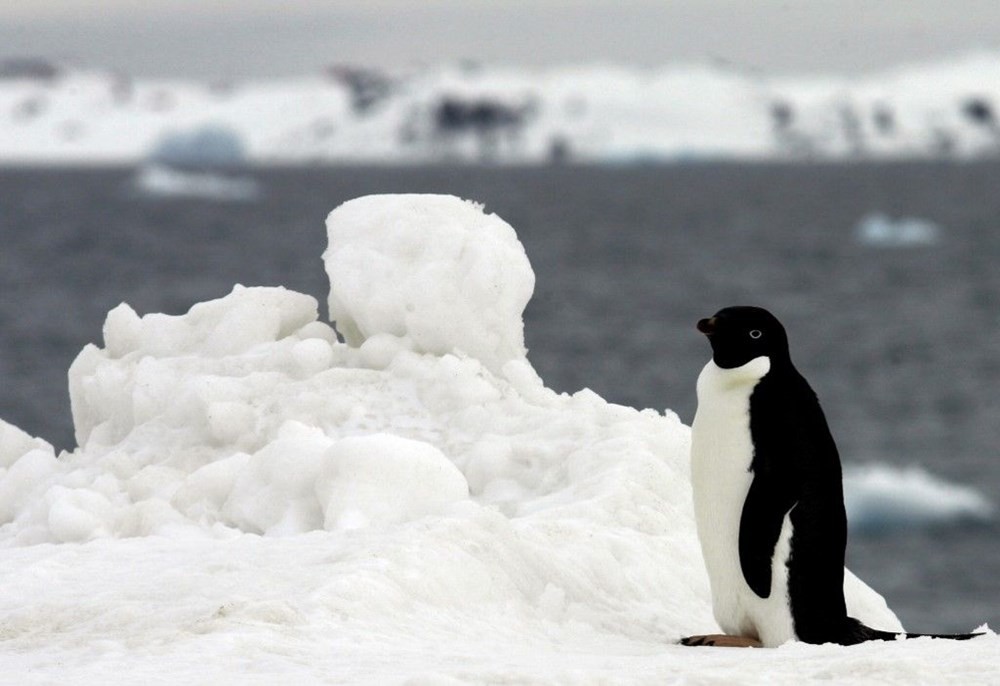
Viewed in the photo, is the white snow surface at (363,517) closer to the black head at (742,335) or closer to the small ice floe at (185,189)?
the black head at (742,335)

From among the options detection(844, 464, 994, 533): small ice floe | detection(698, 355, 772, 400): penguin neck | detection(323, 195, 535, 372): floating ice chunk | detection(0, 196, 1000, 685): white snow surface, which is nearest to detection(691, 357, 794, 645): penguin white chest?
detection(698, 355, 772, 400): penguin neck

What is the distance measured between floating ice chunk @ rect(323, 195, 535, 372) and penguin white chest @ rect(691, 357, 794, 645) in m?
2.21

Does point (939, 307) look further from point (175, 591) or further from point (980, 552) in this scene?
point (175, 591)

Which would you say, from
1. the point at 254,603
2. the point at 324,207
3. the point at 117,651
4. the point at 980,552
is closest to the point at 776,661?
the point at 254,603

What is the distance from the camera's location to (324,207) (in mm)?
96312

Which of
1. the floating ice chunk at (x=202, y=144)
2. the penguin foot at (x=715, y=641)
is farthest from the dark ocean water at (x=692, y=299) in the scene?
the penguin foot at (x=715, y=641)

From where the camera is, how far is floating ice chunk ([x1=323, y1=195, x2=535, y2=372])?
7.53 metres

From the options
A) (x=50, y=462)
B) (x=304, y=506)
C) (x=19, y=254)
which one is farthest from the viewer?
(x=19, y=254)

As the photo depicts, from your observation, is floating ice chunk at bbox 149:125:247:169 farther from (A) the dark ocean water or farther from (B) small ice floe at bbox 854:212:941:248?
(B) small ice floe at bbox 854:212:941:248

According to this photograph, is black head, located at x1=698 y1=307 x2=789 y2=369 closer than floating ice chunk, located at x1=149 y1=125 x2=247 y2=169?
Yes

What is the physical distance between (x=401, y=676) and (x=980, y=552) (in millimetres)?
17781

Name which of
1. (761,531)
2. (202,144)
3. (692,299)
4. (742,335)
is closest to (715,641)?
(761,531)

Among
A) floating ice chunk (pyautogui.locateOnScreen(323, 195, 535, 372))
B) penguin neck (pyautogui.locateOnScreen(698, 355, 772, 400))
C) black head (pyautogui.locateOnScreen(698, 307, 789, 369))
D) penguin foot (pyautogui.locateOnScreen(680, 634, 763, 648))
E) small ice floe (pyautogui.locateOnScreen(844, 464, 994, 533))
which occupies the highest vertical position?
small ice floe (pyautogui.locateOnScreen(844, 464, 994, 533))

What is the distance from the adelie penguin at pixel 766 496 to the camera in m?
5.32
